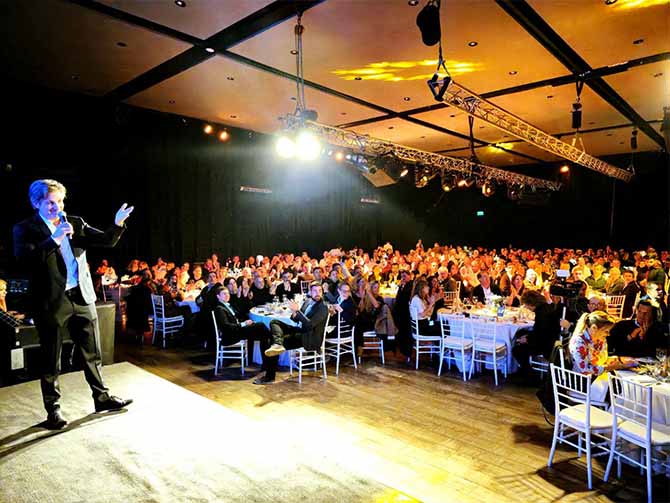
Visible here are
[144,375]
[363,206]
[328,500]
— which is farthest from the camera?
[363,206]

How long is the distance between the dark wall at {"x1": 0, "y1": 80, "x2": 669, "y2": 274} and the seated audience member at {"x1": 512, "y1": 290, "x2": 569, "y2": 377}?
7186 mm

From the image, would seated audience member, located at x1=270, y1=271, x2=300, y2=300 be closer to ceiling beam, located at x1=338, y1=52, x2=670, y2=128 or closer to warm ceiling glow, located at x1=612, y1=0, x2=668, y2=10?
ceiling beam, located at x1=338, y1=52, x2=670, y2=128

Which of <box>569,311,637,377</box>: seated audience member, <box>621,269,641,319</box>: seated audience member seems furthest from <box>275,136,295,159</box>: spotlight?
<box>621,269,641,319</box>: seated audience member

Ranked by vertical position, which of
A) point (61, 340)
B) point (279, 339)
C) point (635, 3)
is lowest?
point (279, 339)

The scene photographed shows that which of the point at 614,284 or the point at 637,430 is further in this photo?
the point at 614,284

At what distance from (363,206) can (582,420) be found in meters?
12.5

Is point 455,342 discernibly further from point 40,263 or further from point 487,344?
point 40,263

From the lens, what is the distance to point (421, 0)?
417cm

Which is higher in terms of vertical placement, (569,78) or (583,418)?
(569,78)

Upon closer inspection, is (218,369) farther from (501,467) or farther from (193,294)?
(501,467)

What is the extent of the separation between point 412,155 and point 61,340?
27.0 ft

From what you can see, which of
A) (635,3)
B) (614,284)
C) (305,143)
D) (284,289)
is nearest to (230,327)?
(284,289)

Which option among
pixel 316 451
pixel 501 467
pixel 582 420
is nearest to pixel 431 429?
pixel 501 467

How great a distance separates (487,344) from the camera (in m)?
5.59
